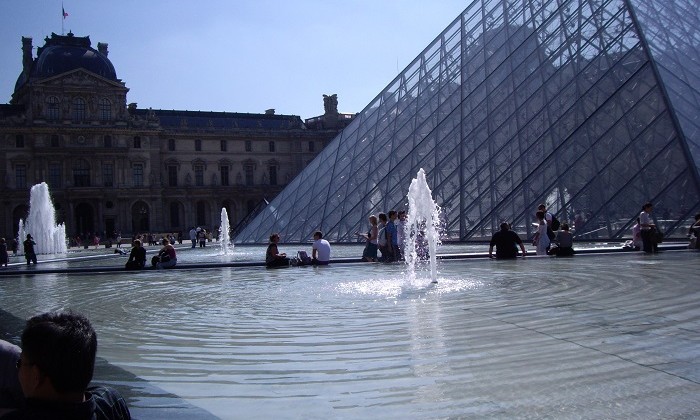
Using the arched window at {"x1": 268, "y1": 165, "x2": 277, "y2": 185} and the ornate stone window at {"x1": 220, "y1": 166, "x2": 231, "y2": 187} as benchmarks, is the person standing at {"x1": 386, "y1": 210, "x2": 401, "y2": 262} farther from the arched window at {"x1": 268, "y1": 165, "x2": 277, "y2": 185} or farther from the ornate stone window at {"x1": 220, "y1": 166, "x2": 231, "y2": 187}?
the arched window at {"x1": 268, "y1": 165, "x2": 277, "y2": 185}

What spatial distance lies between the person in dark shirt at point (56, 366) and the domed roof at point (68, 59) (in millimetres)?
62735

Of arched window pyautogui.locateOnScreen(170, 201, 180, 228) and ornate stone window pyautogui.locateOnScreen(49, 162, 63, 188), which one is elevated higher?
ornate stone window pyautogui.locateOnScreen(49, 162, 63, 188)

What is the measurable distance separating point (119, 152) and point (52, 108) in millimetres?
6100

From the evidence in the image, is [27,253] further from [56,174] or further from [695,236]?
[56,174]

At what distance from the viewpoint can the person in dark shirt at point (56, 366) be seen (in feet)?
7.12

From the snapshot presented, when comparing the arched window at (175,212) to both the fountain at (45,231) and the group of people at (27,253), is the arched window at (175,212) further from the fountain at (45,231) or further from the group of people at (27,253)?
the group of people at (27,253)

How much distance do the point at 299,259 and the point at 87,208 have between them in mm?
52878

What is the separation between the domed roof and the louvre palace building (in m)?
0.08

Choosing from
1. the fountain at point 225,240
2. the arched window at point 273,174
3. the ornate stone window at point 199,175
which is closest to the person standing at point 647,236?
the fountain at point 225,240

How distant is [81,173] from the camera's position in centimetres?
6272

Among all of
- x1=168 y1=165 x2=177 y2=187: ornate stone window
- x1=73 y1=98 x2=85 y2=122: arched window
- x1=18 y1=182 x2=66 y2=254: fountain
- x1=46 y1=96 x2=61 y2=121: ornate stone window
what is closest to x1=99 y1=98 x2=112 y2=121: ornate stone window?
x1=73 y1=98 x2=85 y2=122: arched window

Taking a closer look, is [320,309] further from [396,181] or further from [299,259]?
[396,181]

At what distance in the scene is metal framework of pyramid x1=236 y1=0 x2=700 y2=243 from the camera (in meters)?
17.8

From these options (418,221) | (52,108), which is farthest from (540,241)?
(52,108)
